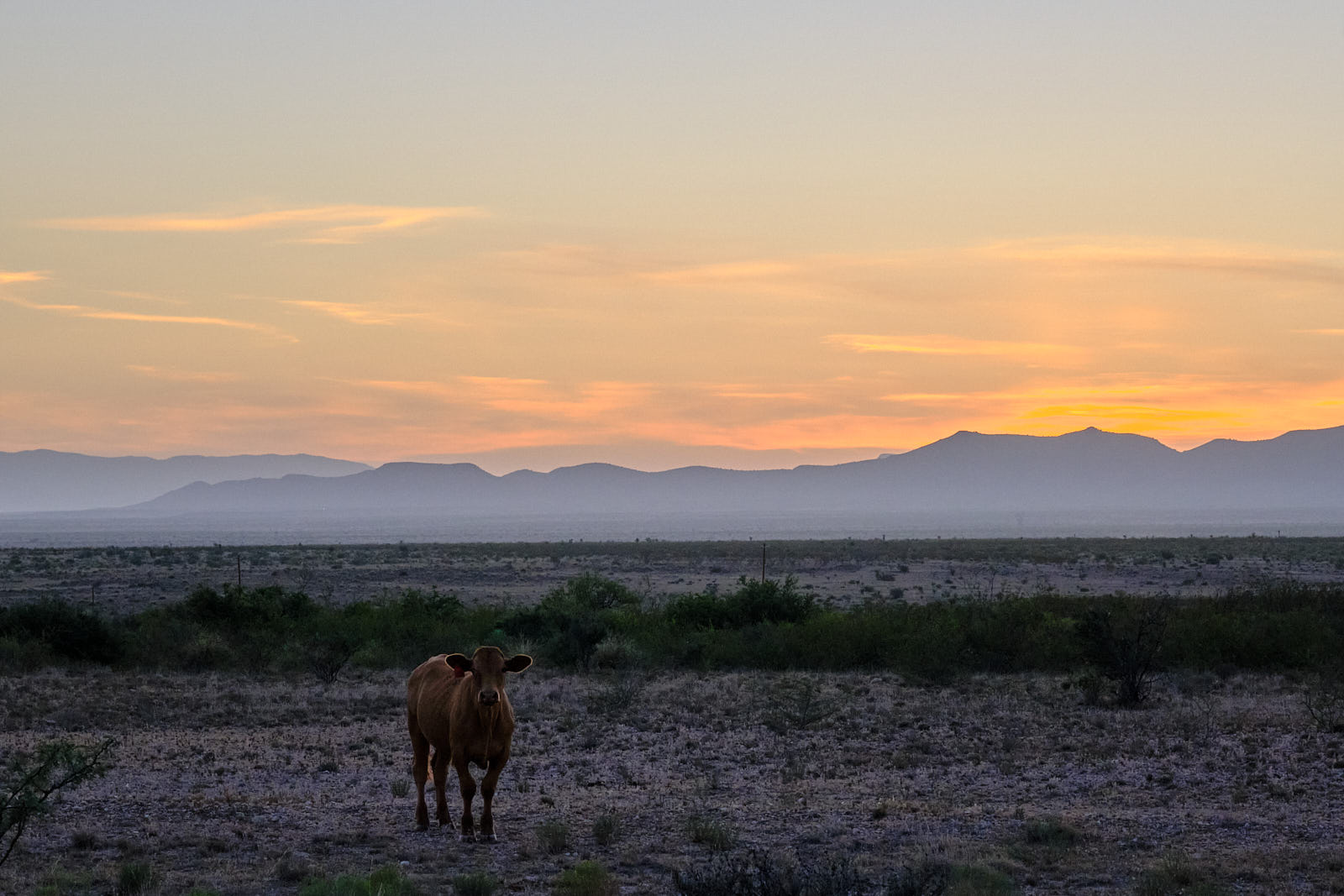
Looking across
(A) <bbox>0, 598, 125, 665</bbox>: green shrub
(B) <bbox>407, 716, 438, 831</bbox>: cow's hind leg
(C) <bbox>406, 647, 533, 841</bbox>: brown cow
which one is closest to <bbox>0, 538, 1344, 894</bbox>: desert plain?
(B) <bbox>407, 716, 438, 831</bbox>: cow's hind leg

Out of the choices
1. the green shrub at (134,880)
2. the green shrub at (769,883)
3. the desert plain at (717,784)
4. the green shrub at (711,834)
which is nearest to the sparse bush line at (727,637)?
the desert plain at (717,784)

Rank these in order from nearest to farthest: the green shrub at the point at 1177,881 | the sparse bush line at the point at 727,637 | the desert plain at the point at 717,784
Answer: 1. the green shrub at the point at 1177,881
2. the desert plain at the point at 717,784
3. the sparse bush line at the point at 727,637

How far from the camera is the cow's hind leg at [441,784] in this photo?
12.0 m

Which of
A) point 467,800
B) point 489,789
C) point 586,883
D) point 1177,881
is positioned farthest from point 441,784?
point 1177,881

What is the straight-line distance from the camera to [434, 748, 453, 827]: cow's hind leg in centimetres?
1195

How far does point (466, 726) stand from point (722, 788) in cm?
367

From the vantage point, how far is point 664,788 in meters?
14.1

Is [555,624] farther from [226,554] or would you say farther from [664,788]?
[226,554]

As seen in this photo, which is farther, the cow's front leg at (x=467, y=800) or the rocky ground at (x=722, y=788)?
the cow's front leg at (x=467, y=800)

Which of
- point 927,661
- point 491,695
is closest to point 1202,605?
point 927,661

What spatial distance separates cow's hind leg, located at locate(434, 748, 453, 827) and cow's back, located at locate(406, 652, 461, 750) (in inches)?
3.7

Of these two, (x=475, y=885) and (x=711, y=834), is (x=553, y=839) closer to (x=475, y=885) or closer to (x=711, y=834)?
(x=711, y=834)

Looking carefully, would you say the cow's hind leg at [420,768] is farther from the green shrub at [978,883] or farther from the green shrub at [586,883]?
the green shrub at [978,883]

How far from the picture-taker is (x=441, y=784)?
12.0 metres
